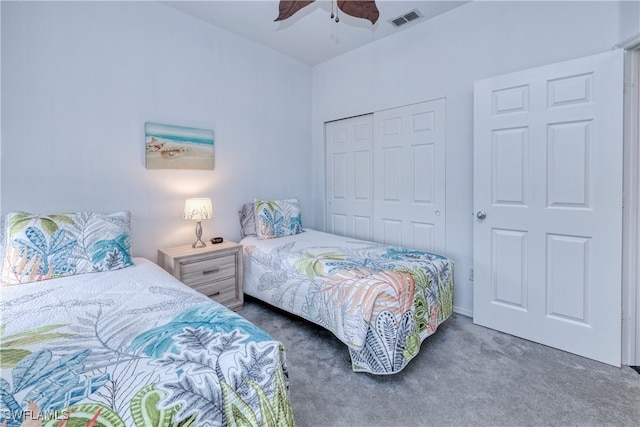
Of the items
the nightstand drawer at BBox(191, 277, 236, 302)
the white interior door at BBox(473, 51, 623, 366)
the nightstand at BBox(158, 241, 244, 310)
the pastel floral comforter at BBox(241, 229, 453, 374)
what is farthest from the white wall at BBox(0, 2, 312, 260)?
the white interior door at BBox(473, 51, 623, 366)

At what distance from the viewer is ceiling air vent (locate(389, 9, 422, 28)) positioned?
8.96 feet

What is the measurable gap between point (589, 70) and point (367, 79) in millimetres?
1968

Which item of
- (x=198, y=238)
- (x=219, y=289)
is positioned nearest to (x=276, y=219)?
(x=198, y=238)

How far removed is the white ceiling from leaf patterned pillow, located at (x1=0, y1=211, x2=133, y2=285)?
6.87 ft

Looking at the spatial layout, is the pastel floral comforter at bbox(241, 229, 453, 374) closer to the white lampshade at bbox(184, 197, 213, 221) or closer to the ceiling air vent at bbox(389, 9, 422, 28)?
the white lampshade at bbox(184, 197, 213, 221)

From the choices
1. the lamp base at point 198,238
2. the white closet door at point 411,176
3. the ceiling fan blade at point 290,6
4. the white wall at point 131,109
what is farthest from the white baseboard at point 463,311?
the ceiling fan blade at point 290,6

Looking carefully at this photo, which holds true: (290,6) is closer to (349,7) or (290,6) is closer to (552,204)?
(349,7)

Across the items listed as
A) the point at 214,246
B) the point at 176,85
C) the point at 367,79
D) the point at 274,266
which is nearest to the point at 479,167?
the point at 367,79

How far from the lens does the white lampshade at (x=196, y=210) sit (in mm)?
2645

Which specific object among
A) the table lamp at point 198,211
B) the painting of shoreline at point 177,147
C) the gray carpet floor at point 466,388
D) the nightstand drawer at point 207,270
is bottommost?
the gray carpet floor at point 466,388

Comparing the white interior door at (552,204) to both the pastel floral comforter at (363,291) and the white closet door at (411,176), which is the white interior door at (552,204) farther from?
the pastel floral comforter at (363,291)

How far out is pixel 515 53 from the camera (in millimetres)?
2379

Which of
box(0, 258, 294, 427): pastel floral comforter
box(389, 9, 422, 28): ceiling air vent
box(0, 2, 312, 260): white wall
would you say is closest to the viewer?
box(0, 258, 294, 427): pastel floral comforter

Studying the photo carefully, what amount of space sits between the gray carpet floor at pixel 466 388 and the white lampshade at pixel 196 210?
133 centimetres
